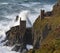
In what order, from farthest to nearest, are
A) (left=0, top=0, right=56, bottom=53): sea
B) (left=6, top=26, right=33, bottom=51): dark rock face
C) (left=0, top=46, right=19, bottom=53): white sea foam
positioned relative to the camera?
(left=0, top=0, right=56, bottom=53): sea < (left=6, top=26, right=33, bottom=51): dark rock face < (left=0, top=46, right=19, bottom=53): white sea foam

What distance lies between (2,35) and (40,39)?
57.3 feet

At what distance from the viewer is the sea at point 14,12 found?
79.9 metres

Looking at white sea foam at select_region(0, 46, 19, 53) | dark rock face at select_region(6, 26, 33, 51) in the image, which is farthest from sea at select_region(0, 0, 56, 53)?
dark rock face at select_region(6, 26, 33, 51)

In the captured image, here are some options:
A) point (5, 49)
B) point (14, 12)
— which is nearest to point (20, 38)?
point (5, 49)

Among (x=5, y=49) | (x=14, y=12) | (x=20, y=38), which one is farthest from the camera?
(x=14, y=12)

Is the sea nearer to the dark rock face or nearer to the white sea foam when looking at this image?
the white sea foam

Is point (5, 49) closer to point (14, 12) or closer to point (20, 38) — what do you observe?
point (20, 38)

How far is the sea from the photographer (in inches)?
3145

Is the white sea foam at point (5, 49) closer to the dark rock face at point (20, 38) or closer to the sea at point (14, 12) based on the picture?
the sea at point (14, 12)

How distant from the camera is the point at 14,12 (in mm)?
A: 109062

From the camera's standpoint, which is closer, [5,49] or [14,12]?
[5,49]

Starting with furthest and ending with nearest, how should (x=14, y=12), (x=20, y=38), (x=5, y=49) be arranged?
(x=14, y=12) < (x=20, y=38) < (x=5, y=49)

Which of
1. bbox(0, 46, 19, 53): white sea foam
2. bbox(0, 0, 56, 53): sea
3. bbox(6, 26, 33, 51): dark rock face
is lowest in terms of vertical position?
bbox(0, 0, 56, 53): sea

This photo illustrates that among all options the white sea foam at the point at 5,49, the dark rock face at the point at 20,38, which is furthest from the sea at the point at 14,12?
the dark rock face at the point at 20,38
